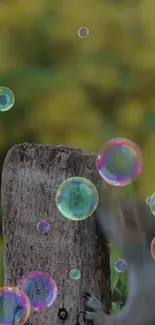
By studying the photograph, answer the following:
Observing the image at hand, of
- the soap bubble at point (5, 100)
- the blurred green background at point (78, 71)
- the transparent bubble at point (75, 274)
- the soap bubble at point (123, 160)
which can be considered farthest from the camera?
the blurred green background at point (78, 71)

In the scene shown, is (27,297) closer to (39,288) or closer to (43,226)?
(39,288)

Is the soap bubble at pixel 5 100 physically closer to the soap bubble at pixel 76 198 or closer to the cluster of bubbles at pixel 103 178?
the cluster of bubbles at pixel 103 178

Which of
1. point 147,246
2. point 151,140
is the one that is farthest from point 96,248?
point 151,140

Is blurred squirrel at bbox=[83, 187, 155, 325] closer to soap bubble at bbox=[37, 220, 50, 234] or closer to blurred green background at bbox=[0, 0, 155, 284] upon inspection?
soap bubble at bbox=[37, 220, 50, 234]

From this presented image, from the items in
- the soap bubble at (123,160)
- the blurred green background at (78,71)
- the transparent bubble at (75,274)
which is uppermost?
the blurred green background at (78,71)

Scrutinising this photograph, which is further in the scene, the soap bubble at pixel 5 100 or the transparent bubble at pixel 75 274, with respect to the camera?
the soap bubble at pixel 5 100

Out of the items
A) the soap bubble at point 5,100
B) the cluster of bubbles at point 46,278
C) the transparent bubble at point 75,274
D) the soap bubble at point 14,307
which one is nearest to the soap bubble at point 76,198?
the cluster of bubbles at point 46,278

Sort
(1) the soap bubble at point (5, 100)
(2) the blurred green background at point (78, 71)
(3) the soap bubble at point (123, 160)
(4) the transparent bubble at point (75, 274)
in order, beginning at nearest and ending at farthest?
(4) the transparent bubble at point (75, 274), (3) the soap bubble at point (123, 160), (1) the soap bubble at point (5, 100), (2) the blurred green background at point (78, 71)
